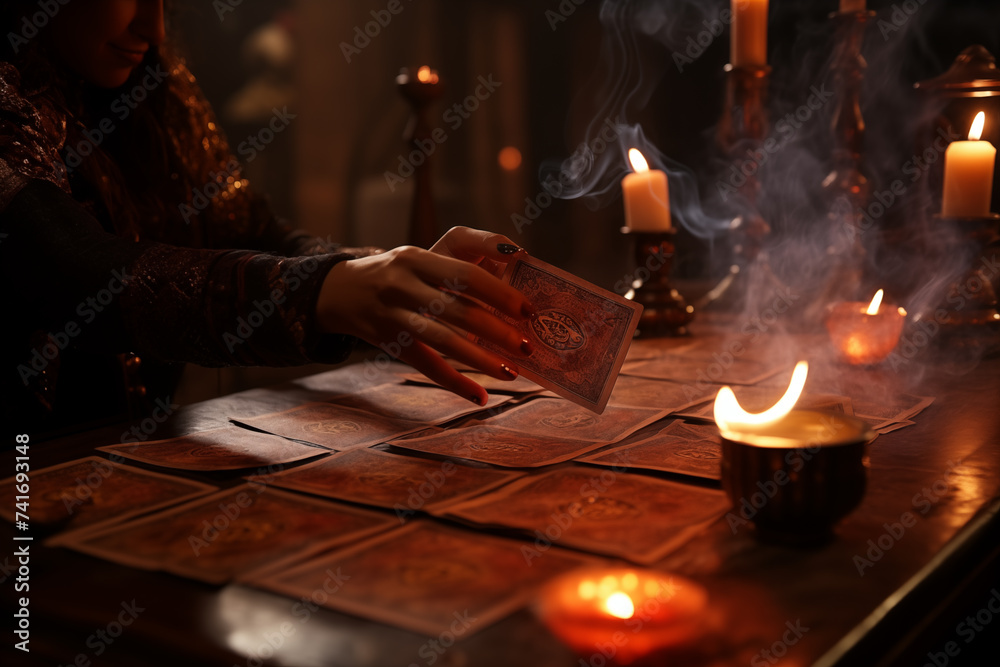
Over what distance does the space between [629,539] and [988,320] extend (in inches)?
45.9

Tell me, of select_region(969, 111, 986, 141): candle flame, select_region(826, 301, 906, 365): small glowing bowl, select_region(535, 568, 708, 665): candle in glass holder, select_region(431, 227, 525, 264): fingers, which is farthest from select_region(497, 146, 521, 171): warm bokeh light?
select_region(535, 568, 708, 665): candle in glass holder

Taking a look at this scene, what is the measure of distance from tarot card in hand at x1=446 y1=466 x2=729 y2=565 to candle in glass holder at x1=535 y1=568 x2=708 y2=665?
0.04 metres

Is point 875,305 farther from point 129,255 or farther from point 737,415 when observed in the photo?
point 129,255

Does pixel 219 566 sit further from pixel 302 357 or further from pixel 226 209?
pixel 226 209

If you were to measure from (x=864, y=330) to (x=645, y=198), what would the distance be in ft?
1.90

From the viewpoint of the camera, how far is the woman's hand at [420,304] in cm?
96

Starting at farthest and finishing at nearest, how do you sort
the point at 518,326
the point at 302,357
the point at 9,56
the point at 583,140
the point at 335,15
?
the point at 335,15
the point at 583,140
the point at 9,56
the point at 518,326
the point at 302,357

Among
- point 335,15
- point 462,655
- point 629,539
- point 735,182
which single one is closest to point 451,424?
point 629,539

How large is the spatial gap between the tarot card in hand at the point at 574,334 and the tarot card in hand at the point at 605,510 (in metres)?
0.23

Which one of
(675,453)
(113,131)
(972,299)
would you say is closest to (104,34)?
(113,131)

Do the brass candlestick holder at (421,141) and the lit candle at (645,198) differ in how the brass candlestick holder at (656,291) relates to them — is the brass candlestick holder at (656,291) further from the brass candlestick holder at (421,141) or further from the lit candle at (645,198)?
the brass candlestick holder at (421,141)

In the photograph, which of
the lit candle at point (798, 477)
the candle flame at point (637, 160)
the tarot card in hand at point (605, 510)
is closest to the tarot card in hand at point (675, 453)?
the tarot card in hand at point (605, 510)

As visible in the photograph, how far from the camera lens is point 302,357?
3.36ft

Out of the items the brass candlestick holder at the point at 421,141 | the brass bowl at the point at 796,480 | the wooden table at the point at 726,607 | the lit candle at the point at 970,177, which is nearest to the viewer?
the wooden table at the point at 726,607
